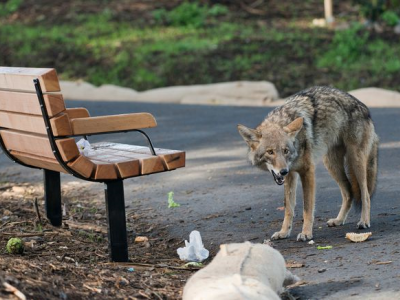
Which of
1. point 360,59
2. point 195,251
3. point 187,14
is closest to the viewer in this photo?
point 195,251

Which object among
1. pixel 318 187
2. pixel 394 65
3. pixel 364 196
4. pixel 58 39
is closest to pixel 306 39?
pixel 394 65

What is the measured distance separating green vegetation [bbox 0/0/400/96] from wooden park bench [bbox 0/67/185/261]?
1172 cm

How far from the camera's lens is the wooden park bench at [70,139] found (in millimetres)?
5457

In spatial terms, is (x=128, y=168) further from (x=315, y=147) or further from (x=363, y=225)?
(x=363, y=225)

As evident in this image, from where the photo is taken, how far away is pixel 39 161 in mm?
6156

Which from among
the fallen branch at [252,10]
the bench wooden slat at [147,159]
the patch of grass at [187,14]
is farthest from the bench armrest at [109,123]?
the fallen branch at [252,10]

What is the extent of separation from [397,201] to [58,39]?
17301 mm

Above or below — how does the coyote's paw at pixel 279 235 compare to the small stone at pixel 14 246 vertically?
below

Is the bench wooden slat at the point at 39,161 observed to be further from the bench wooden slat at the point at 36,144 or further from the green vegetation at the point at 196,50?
the green vegetation at the point at 196,50

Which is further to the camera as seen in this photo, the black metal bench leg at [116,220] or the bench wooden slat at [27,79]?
the black metal bench leg at [116,220]

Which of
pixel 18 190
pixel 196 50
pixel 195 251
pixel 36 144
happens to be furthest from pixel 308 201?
pixel 196 50

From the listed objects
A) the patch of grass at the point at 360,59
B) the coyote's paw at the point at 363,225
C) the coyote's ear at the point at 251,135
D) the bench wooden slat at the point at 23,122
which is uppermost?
the bench wooden slat at the point at 23,122

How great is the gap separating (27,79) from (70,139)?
0.60 metres

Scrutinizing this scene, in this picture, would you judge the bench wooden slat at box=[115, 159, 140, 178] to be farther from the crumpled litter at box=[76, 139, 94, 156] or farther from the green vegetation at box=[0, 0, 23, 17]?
the green vegetation at box=[0, 0, 23, 17]
